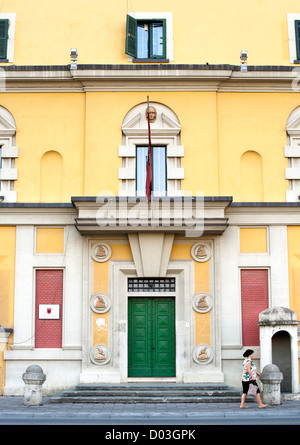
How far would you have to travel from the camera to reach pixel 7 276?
22.4m

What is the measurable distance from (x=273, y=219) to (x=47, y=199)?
778 cm

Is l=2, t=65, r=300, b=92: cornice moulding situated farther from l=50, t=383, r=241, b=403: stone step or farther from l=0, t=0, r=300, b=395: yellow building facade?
l=50, t=383, r=241, b=403: stone step

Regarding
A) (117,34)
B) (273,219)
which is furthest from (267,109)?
(117,34)

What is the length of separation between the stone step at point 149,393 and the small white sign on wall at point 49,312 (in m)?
2.54

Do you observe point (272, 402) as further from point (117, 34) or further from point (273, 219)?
point (117, 34)

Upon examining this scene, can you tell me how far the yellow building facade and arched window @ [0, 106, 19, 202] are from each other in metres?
0.05

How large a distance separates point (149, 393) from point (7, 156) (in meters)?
9.31

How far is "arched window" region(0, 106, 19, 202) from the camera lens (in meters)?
22.8

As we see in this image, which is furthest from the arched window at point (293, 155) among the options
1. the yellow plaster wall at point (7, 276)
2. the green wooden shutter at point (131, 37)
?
the yellow plaster wall at point (7, 276)

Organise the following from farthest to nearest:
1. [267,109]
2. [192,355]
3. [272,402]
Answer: [267,109], [192,355], [272,402]

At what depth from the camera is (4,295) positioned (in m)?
22.3

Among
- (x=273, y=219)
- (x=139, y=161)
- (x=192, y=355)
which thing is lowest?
(x=192, y=355)

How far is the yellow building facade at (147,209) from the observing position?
2181 cm

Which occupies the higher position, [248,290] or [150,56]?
[150,56]
